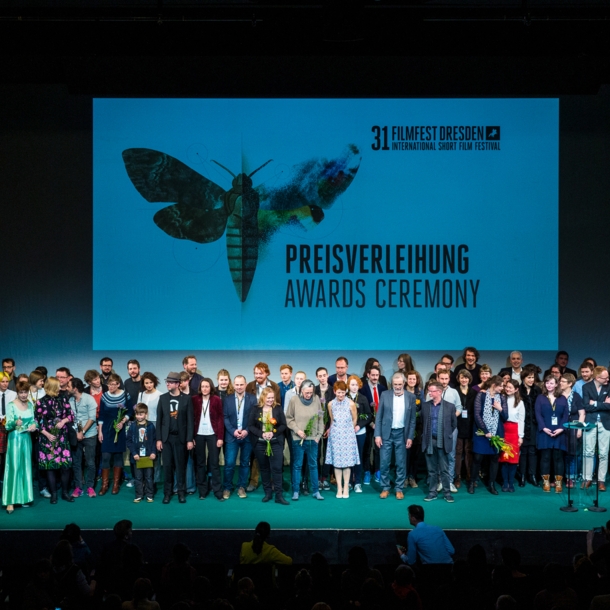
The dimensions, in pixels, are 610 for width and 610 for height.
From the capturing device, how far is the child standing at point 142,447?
931 centimetres

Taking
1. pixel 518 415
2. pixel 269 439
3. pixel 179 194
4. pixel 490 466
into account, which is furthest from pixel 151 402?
pixel 518 415

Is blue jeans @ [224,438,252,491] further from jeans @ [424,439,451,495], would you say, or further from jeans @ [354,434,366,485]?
jeans @ [424,439,451,495]

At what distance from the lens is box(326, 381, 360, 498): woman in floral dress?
30.9ft

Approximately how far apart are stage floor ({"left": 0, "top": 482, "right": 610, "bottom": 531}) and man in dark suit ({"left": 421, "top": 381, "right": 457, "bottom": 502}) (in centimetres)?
23

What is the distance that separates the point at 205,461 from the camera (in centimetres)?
957

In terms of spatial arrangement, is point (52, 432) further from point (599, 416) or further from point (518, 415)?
point (599, 416)

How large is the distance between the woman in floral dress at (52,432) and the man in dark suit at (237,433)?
181 cm

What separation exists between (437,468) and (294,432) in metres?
1.72
